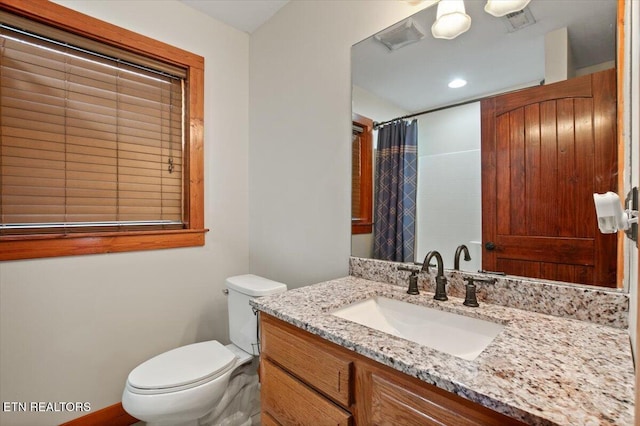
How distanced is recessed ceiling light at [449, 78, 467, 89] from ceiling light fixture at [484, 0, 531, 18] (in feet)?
0.76

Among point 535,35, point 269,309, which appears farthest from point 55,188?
point 535,35

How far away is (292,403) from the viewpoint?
36.5 inches

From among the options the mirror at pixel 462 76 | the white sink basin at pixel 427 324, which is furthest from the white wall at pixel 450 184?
the white sink basin at pixel 427 324

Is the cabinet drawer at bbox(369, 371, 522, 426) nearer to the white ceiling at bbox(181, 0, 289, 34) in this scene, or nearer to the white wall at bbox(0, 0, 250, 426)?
the white wall at bbox(0, 0, 250, 426)

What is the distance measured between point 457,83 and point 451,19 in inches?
9.6

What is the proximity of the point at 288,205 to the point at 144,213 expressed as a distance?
2.83 ft

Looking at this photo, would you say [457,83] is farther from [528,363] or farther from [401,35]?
[528,363]

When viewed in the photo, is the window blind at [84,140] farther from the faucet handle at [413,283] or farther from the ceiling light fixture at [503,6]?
the ceiling light fixture at [503,6]

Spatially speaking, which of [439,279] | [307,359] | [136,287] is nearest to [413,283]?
[439,279]

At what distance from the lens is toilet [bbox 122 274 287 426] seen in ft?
4.06

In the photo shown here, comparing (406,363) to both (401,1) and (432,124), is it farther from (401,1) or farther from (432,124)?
(401,1)

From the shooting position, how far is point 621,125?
0.81m

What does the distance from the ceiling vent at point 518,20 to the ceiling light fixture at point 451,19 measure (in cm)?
13

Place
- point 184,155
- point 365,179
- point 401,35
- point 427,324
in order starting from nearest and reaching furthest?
1. point 427,324
2. point 401,35
3. point 365,179
4. point 184,155
